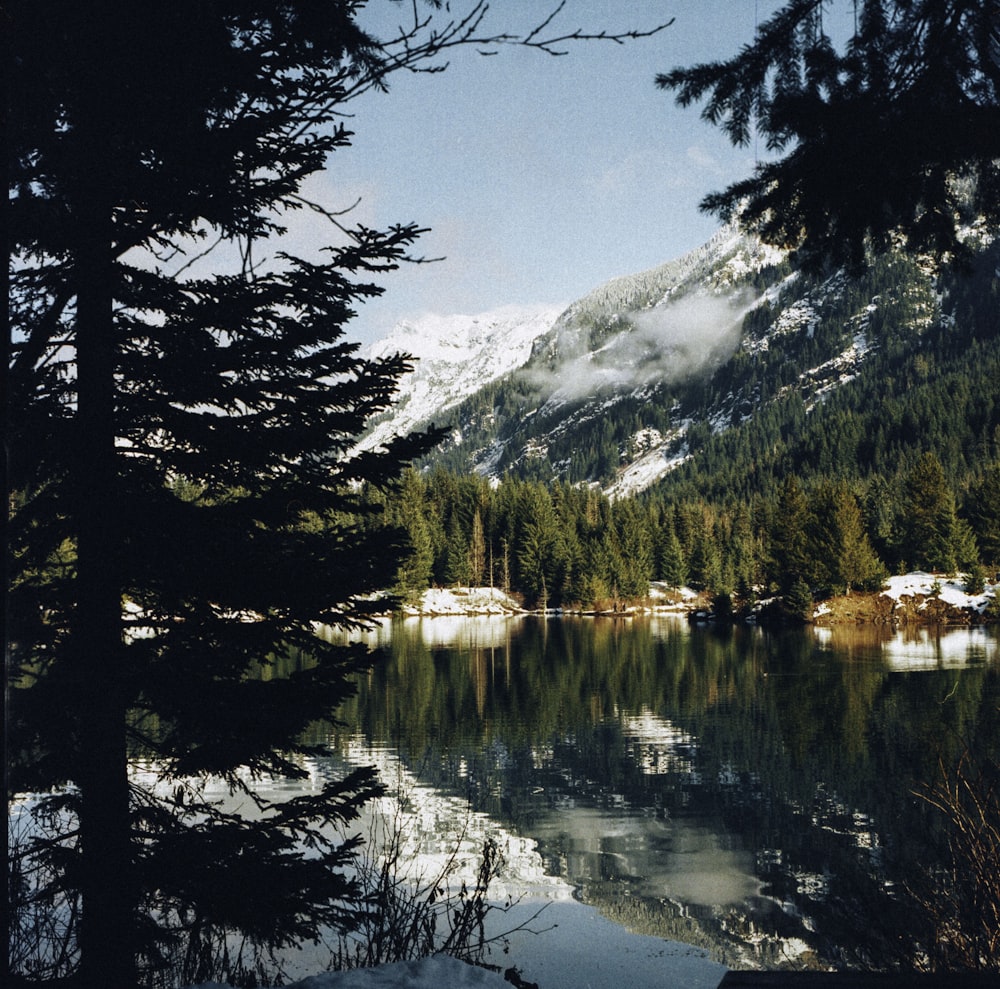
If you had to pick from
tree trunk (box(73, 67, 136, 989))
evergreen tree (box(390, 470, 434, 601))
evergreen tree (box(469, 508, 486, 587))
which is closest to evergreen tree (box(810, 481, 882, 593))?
evergreen tree (box(390, 470, 434, 601))

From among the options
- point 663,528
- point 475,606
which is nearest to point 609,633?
point 475,606

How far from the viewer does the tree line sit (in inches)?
2783

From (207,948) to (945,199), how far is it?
7.85 metres

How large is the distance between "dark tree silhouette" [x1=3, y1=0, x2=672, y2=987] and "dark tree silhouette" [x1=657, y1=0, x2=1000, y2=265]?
255cm

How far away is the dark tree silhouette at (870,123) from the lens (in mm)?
4727

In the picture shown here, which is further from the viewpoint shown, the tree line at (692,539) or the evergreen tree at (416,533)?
the evergreen tree at (416,533)

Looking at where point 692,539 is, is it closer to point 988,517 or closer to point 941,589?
point 988,517

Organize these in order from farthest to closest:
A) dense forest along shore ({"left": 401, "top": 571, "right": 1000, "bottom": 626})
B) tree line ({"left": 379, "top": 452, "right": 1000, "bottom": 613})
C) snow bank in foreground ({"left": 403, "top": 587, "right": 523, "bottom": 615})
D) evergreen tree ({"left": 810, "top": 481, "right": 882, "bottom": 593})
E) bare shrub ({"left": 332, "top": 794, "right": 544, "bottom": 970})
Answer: snow bank in foreground ({"left": 403, "top": 587, "right": 523, "bottom": 615})
tree line ({"left": 379, "top": 452, "right": 1000, "bottom": 613})
evergreen tree ({"left": 810, "top": 481, "right": 882, "bottom": 593})
dense forest along shore ({"left": 401, "top": 571, "right": 1000, "bottom": 626})
bare shrub ({"left": 332, "top": 794, "right": 544, "bottom": 970})

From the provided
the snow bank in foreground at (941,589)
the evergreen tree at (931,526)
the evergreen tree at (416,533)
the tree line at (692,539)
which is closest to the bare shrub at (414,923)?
the snow bank in foreground at (941,589)

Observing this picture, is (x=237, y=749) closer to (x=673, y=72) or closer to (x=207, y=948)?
Answer: (x=207, y=948)

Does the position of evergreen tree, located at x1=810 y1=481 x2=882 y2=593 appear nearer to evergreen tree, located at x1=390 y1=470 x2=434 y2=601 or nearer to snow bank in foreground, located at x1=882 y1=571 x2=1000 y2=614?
snow bank in foreground, located at x1=882 y1=571 x2=1000 y2=614

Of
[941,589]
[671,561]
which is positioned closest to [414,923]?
[941,589]

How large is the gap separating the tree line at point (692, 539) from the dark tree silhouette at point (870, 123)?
66.8m

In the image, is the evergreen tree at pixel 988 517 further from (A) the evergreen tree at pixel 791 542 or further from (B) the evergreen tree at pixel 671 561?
(B) the evergreen tree at pixel 671 561
